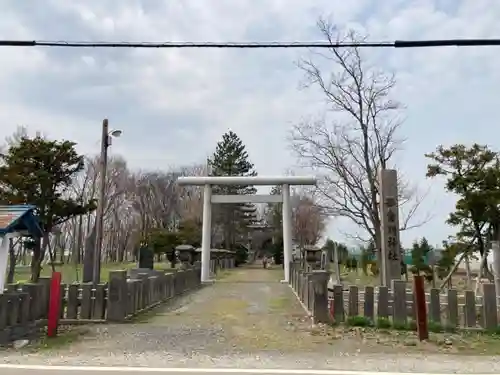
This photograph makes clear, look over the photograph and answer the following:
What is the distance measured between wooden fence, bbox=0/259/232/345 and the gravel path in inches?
22.8

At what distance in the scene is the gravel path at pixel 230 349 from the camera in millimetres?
6094

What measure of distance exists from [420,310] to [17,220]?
25.4ft

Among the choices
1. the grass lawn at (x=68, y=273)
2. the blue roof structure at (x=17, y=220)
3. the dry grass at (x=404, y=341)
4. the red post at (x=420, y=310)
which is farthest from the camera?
the grass lawn at (x=68, y=273)

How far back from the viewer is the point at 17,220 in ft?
28.2

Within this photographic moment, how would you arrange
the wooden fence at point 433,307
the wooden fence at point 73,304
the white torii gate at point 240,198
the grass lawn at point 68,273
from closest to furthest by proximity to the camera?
the wooden fence at point 73,304 < the wooden fence at point 433,307 < the white torii gate at point 240,198 < the grass lawn at point 68,273

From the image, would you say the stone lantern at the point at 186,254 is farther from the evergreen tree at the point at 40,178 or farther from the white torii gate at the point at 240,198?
the evergreen tree at the point at 40,178

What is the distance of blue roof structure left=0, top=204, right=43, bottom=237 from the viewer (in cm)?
843

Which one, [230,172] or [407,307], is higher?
[230,172]

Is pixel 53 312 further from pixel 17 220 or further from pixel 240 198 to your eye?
pixel 240 198

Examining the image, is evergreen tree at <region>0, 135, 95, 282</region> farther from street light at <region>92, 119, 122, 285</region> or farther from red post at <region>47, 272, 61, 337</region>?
red post at <region>47, 272, 61, 337</region>

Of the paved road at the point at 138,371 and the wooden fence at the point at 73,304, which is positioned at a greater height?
the wooden fence at the point at 73,304

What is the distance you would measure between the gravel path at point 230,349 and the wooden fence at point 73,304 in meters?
0.58

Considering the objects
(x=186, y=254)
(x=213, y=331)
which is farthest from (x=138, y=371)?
(x=186, y=254)

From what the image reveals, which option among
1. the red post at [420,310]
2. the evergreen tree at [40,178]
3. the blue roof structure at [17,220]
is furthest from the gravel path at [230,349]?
the evergreen tree at [40,178]
